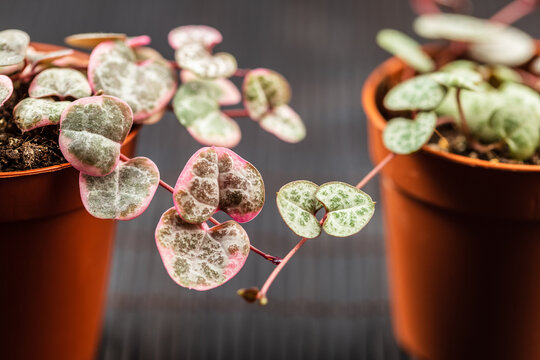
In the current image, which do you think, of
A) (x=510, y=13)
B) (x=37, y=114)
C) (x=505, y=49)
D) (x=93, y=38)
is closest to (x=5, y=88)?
(x=37, y=114)

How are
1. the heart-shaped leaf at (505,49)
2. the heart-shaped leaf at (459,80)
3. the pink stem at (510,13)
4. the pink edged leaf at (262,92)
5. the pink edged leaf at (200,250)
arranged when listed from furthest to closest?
the pink stem at (510,13)
the heart-shaped leaf at (505,49)
the pink edged leaf at (262,92)
the heart-shaped leaf at (459,80)
the pink edged leaf at (200,250)

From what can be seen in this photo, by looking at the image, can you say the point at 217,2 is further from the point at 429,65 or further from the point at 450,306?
the point at 450,306

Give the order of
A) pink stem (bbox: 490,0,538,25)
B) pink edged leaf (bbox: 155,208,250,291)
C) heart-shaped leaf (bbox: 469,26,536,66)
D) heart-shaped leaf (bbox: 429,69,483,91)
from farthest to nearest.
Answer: pink stem (bbox: 490,0,538,25) < heart-shaped leaf (bbox: 469,26,536,66) < heart-shaped leaf (bbox: 429,69,483,91) < pink edged leaf (bbox: 155,208,250,291)

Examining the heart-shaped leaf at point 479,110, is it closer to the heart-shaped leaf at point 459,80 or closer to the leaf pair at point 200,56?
the heart-shaped leaf at point 459,80

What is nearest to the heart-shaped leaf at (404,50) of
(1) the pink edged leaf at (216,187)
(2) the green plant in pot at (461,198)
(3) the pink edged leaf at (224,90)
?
(2) the green plant in pot at (461,198)

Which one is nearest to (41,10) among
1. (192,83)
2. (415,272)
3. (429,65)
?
(192,83)

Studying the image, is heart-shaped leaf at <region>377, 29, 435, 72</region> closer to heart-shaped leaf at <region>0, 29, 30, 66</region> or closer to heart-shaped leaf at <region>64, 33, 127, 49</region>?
heart-shaped leaf at <region>64, 33, 127, 49</region>

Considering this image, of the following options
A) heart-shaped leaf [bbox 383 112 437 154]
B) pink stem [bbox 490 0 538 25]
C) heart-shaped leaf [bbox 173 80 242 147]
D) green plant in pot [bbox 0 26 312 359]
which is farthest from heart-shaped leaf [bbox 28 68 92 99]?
pink stem [bbox 490 0 538 25]
